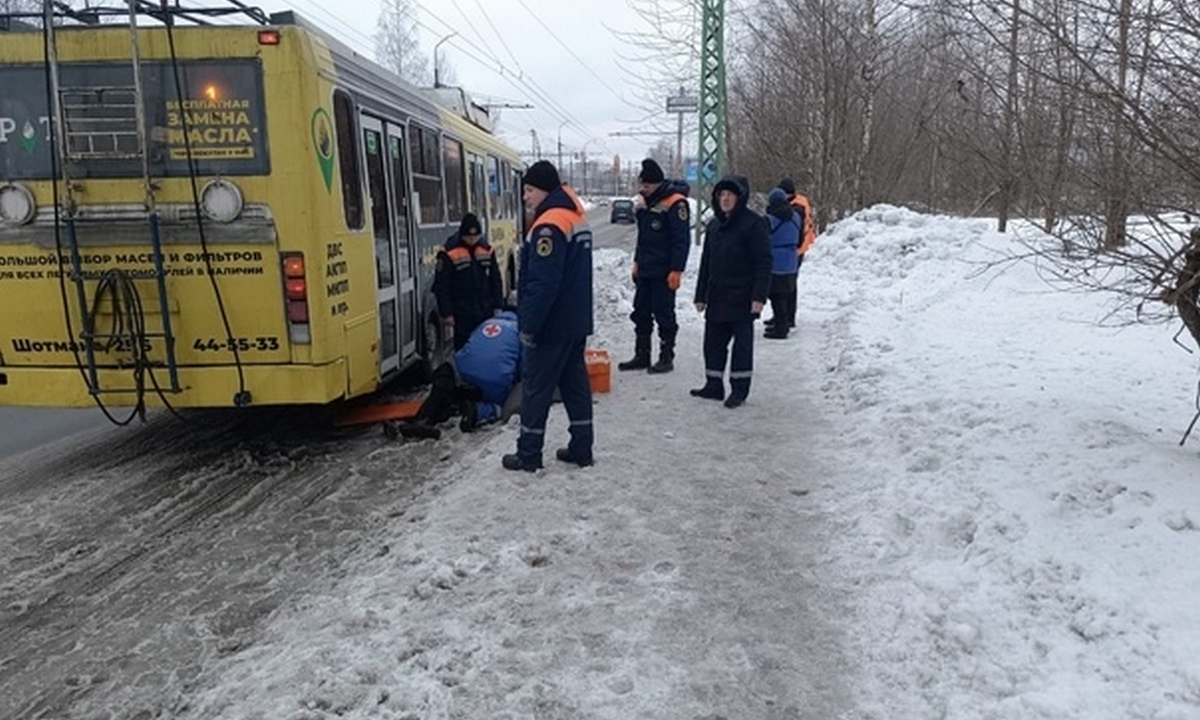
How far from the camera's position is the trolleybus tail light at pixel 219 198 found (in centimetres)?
561

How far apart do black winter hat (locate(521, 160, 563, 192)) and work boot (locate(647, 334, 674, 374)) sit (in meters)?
3.69

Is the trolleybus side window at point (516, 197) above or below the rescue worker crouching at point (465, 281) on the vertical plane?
above

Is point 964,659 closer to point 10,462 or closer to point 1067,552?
point 1067,552

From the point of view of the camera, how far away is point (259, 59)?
5.56 metres

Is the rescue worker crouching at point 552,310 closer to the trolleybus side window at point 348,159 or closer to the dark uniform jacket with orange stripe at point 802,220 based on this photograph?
the trolleybus side window at point 348,159

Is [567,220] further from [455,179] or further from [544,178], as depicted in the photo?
[455,179]

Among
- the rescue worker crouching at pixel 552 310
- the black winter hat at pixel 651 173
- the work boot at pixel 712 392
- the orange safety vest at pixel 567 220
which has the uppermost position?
the black winter hat at pixel 651 173

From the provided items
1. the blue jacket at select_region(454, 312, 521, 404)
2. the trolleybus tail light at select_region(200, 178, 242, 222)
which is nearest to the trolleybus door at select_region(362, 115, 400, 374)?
the blue jacket at select_region(454, 312, 521, 404)

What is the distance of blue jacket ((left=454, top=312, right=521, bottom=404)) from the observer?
287 inches

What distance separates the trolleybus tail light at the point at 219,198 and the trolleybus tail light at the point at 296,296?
0.46 metres

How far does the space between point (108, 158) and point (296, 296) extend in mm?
1468

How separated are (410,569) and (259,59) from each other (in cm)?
350

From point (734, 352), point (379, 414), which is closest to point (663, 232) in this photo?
point (734, 352)

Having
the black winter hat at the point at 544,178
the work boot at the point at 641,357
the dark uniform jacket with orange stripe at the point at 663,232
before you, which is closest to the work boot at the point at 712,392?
the work boot at the point at 641,357
